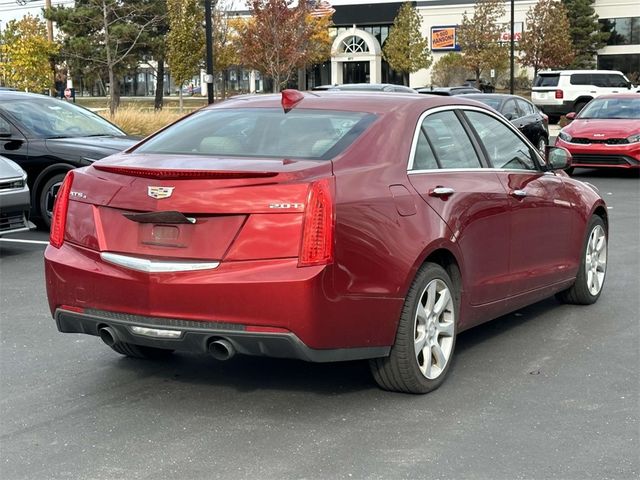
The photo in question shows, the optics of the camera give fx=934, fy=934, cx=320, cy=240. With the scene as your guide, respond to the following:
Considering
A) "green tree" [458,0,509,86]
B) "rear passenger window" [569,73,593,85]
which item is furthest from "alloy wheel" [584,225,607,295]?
"green tree" [458,0,509,86]

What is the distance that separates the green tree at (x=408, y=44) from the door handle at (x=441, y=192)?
212 ft

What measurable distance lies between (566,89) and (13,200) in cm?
3178

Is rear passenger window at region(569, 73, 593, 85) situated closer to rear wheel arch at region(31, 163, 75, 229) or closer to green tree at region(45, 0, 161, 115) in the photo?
green tree at region(45, 0, 161, 115)

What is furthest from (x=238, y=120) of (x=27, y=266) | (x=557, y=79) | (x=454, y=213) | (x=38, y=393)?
(x=557, y=79)

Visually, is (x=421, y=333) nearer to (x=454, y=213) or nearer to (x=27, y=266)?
(x=454, y=213)

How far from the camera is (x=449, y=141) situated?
5719 millimetres

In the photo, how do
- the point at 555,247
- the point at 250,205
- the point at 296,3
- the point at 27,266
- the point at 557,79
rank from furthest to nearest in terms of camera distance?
the point at 296,3 → the point at 557,79 → the point at 27,266 → the point at 555,247 → the point at 250,205

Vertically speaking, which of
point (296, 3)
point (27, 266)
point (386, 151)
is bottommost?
point (27, 266)

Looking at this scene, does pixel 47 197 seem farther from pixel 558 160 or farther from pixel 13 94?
pixel 558 160

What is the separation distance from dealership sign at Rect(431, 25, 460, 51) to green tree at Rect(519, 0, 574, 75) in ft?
42.9

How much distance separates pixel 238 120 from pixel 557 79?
113 feet

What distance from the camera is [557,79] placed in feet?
125

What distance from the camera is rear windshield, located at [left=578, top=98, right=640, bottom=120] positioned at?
60.6ft

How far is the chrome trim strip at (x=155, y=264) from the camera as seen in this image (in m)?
4.54
